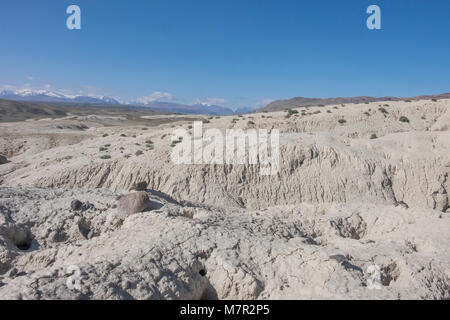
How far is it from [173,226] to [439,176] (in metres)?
19.2

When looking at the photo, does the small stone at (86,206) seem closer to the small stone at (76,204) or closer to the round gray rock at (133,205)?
the small stone at (76,204)

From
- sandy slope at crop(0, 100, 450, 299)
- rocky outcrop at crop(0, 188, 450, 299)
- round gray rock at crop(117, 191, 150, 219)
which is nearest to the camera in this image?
rocky outcrop at crop(0, 188, 450, 299)

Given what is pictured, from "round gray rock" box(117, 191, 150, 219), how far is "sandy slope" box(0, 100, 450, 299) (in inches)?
13.0

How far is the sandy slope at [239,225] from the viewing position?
7.71 meters

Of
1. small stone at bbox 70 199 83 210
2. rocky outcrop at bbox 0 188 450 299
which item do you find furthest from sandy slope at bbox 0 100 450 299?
small stone at bbox 70 199 83 210

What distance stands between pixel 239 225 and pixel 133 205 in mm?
4015

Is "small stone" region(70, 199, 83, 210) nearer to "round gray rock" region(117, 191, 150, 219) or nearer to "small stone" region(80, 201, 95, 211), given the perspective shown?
"small stone" region(80, 201, 95, 211)

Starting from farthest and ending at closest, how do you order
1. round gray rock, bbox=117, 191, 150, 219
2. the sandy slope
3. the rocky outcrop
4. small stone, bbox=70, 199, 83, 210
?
small stone, bbox=70, 199, 83, 210 < round gray rock, bbox=117, 191, 150, 219 < the sandy slope < the rocky outcrop

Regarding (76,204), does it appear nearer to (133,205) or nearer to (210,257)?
(133,205)

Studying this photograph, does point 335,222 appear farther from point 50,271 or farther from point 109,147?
point 109,147

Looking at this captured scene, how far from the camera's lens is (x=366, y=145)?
22.0 m

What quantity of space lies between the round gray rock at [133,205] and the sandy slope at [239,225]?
331mm

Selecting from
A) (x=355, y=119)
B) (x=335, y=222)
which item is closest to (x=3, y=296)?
(x=335, y=222)

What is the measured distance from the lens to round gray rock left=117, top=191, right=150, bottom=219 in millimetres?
11047
